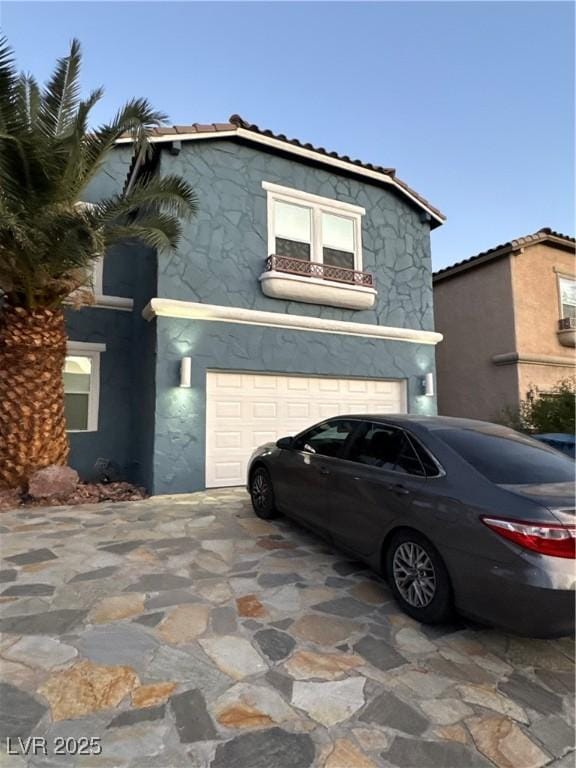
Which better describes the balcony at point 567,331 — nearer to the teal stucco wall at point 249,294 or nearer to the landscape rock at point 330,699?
the teal stucco wall at point 249,294

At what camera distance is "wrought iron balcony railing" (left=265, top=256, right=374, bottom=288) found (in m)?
8.37

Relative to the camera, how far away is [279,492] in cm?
520

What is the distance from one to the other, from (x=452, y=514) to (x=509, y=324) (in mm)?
10502

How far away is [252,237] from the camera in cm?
841

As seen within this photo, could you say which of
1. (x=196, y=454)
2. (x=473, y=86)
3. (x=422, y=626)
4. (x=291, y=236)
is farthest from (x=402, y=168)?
(x=422, y=626)

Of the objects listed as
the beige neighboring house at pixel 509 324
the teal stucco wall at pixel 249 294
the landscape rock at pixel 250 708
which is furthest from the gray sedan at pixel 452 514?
the beige neighboring house at pixel 509 324

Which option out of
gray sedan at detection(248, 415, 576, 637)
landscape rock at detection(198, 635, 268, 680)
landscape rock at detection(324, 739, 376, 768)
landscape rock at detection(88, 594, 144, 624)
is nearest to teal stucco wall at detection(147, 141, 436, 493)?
gray sedan at detection(248, 415, 576, 637)

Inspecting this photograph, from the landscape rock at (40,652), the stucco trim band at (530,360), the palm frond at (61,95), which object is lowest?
the landscape rock at (40,652)

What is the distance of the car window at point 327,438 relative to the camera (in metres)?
4.33

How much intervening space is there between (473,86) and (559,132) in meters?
2.09

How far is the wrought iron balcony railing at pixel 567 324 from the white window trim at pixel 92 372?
12.6 m

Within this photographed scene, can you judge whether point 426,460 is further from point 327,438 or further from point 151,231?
point 151,231

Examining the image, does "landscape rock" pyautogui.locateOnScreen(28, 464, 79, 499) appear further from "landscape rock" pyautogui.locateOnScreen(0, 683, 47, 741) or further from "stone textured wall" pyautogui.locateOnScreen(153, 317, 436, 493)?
"landscape rock" pyautogui.locateOnScreen(0, 683, 47, 741)

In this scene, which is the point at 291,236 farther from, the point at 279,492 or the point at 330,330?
the point at 279,492
